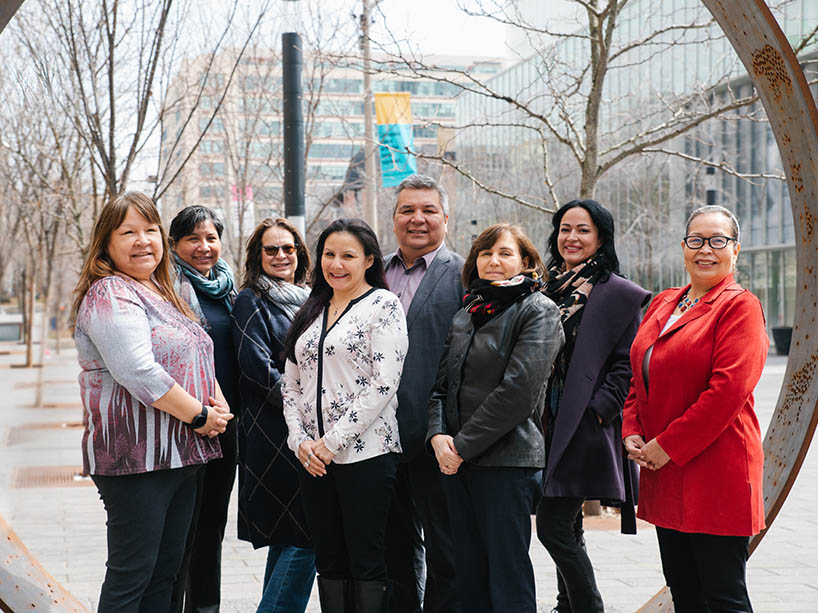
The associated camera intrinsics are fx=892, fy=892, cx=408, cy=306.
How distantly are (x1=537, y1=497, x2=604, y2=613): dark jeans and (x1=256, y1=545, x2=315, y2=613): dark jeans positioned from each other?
116 cm

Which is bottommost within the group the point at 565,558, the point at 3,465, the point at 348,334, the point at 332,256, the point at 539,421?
the point at 3,465

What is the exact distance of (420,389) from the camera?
4.09 meters

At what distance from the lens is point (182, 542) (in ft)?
12.2

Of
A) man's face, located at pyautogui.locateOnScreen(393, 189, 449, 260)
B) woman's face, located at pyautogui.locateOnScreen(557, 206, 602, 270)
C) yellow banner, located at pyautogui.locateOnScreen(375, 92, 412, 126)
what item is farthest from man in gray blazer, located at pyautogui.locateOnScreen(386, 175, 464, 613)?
yellow banner, located at pyautogui.locateOnScreen(375, 92, 412, 126)

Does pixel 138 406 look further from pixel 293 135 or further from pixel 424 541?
pixel 293 135

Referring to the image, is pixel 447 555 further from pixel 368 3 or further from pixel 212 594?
pixel 368 3

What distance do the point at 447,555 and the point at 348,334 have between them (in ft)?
3.65

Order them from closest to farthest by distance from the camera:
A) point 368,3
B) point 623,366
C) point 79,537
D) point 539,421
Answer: point 539,421 → point 623,366 → point 79,537 → point 368,3

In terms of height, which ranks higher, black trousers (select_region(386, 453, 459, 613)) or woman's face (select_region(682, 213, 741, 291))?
woman's face (select_region(682, 213, 741, 291))

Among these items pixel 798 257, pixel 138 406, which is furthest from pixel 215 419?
pixel 798 257

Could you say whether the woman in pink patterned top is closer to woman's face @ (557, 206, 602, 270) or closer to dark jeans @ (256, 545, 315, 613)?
dark jeans @ (256, 545, 315, 613)

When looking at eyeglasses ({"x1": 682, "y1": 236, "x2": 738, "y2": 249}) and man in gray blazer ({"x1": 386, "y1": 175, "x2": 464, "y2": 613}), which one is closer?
eyeglasses ({"x1": 682, "y1": 236, "x2": 738, "y2": 249})

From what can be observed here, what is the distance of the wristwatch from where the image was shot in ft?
11.9

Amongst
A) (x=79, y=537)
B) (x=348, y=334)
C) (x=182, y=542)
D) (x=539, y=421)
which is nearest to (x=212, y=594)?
(x=182, y=542)
